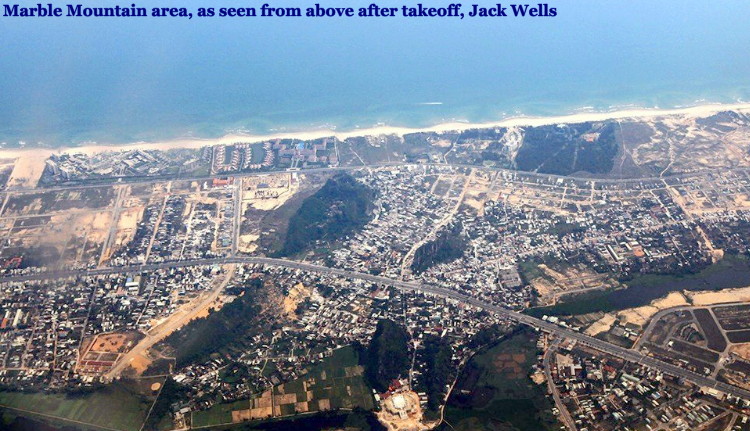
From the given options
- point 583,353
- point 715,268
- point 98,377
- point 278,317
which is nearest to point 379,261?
point 278,317

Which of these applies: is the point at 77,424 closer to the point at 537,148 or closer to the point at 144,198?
the point at 144,198

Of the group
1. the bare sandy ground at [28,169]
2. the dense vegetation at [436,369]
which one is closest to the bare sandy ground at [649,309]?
the dense vegetation at [436,369]

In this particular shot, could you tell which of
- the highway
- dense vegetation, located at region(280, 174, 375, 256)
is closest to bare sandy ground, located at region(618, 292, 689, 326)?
the highway

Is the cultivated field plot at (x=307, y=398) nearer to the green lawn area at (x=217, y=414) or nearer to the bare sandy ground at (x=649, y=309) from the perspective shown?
the green lawn area at (x=217, y=414)

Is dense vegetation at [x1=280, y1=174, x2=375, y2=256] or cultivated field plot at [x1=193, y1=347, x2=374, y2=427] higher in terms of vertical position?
dense vegetation at [x1=280, y1=174, x2=375, y2=256]

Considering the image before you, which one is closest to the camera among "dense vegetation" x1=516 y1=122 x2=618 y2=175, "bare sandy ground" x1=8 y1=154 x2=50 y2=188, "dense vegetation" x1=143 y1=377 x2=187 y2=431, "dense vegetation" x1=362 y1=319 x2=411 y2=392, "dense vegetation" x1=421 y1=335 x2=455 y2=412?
"dense vegetation" x1=143 y1=377 x2=187 y2=431

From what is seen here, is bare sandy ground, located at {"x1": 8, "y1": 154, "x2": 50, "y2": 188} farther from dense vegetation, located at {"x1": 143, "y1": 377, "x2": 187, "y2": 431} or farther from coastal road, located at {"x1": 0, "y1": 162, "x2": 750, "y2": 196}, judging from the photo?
dense vegetation, located at {"x1": 143, "y1": 377, "x2": 187, "y2": 431}

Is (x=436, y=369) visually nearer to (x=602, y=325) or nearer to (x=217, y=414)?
(x=602, y=325)
